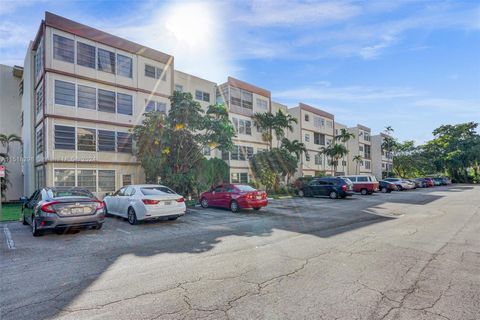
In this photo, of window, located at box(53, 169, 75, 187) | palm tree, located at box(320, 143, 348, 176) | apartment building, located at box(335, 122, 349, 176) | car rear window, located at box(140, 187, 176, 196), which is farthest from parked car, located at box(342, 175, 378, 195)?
window, located at box(53, 169, 75, 187)

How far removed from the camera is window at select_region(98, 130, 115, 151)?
1926 centimetres

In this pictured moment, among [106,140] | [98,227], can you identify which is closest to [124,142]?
[106,140]

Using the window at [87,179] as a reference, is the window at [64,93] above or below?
above

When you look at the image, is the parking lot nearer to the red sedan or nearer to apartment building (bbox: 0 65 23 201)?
the red sedan

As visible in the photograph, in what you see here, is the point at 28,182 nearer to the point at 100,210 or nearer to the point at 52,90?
the point at 52,90

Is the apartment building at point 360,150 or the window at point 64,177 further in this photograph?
the apartment building at point 360,150

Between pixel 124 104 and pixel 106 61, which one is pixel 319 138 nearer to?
pixel 124 104

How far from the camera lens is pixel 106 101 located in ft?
64.9

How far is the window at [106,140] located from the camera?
19263 mm

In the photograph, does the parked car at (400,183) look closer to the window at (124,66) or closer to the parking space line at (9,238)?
the window at (124,66)

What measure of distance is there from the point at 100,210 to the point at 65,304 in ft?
18.2

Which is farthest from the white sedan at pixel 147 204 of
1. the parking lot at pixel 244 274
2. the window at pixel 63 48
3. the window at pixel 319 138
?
the window at pixel 319 138

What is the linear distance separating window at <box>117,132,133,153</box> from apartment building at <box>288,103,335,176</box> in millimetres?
23366

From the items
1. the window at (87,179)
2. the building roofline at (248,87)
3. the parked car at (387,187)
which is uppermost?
the building roofline at (248,87)
